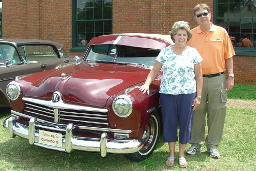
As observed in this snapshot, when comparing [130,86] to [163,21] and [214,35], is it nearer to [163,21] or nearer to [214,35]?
[214,35]

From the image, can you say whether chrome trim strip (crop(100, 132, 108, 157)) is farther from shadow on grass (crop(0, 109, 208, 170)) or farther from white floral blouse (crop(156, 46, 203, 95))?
white floral blouse (crop(156, 46, 203, 95))

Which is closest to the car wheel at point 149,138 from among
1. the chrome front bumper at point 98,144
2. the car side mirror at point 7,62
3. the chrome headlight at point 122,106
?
the chrome front bumper at point 98,144

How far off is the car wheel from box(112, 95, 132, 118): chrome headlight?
1.78ft

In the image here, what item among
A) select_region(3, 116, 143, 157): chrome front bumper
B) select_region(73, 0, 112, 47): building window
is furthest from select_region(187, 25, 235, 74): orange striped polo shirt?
select_region(73, 0, 112, 47): building window

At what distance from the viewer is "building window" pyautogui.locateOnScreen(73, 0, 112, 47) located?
12680 millimetres

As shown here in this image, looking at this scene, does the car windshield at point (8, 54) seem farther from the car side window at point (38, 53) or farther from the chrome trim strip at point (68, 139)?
the chrome trim strip at point (68, 139)

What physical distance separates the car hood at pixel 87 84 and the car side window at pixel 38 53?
8.03ft

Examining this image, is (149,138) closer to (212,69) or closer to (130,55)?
(212,69)

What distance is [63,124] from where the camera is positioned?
12.5 ft

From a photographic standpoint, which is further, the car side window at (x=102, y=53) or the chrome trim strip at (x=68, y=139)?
the car side window at (x=102, y=53)

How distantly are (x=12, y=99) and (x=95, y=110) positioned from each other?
1360mm

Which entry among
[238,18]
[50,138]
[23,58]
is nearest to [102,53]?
[50,138]

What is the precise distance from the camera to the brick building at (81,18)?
37.0ft

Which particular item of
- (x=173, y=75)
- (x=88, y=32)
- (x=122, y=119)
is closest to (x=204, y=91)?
(x=173, y=75)
